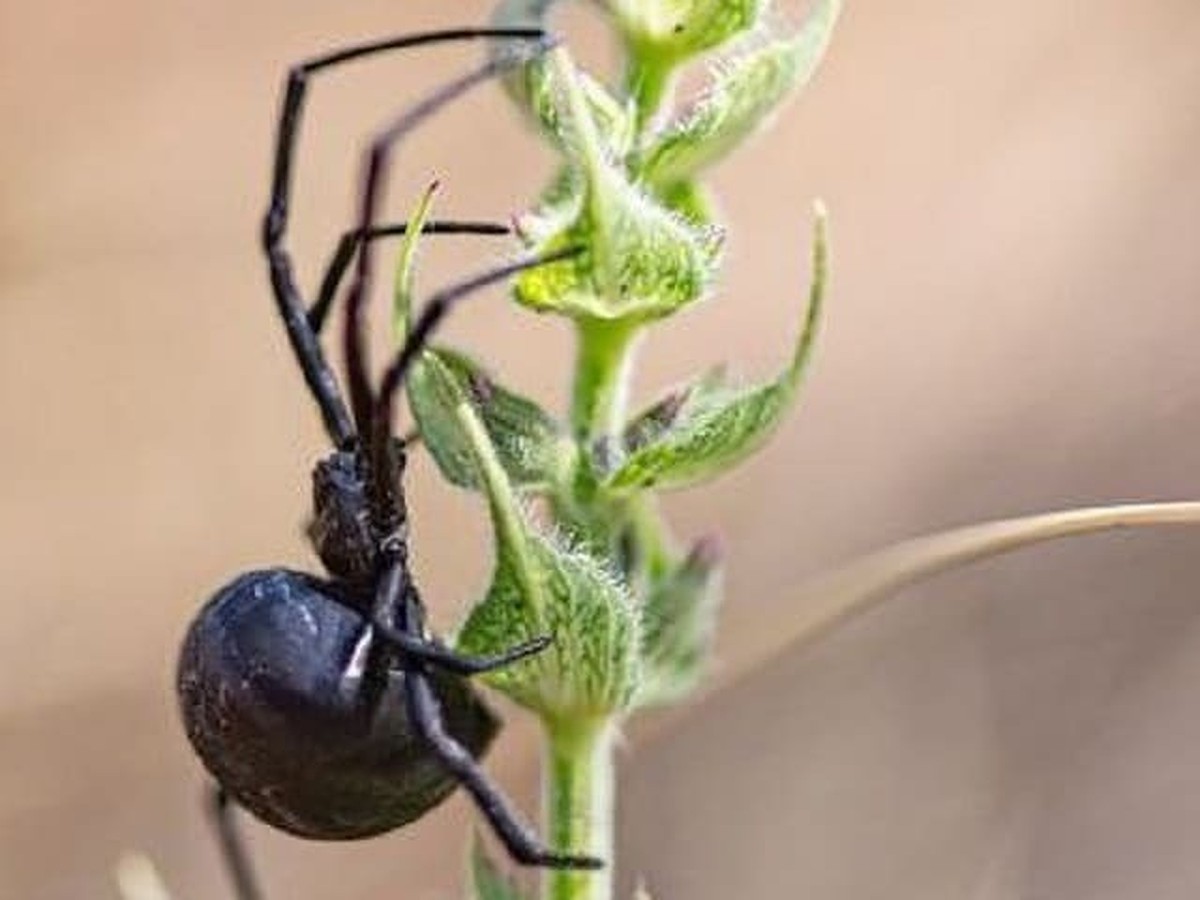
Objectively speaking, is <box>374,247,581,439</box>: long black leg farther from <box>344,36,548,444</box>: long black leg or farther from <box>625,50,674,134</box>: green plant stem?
<box>625,50,674,134</box>: green plant stem

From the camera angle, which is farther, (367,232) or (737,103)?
(367,232)

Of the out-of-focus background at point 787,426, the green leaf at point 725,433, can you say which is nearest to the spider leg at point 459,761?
the green leaf at point 725,433

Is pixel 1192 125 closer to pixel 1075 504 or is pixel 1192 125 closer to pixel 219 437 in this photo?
pixel 1075 504

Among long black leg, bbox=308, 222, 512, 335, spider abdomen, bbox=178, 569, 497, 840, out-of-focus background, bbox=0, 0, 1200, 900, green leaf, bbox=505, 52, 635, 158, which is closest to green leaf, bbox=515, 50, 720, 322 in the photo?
green leaf, bbox=505, 52, 635, 158

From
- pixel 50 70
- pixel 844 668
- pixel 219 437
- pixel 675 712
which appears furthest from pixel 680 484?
pixel 50 70

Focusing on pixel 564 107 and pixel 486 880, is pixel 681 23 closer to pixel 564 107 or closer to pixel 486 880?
pixel 564 107

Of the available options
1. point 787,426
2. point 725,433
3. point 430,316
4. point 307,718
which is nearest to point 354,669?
point 307,718
